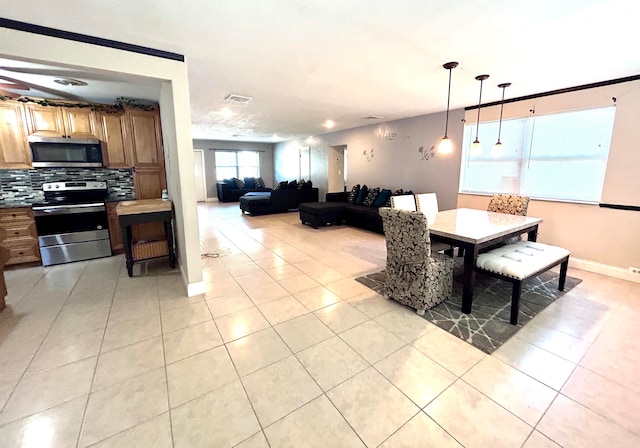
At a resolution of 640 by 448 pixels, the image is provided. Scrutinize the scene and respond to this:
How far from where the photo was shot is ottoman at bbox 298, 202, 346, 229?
6012 millimetres

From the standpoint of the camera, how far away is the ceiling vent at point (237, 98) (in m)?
3.98

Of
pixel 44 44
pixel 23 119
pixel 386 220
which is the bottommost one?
pixel 386 220

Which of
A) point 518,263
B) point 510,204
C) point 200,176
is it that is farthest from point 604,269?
point 200,176

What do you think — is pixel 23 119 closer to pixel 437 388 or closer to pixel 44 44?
pixel 44 44

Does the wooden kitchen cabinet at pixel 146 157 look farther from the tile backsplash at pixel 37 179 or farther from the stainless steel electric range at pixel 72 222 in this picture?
the stainless steel electric range at pixel 72 222

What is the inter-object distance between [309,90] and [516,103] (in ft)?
10.1

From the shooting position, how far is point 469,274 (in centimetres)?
249

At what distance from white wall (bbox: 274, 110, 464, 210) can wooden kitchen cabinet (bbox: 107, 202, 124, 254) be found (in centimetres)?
514

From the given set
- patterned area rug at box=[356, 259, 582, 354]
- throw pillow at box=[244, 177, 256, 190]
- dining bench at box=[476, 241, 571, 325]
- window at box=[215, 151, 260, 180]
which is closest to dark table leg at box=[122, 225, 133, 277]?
patterned area rug at box=[356, 259, 582, 354]

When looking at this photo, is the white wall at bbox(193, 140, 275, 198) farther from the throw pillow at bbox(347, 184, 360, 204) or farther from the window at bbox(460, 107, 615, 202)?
the window at bbox(460, 107, 615, 202)

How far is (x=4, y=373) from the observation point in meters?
1.84

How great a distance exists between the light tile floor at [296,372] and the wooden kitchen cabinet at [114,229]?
1.12 m

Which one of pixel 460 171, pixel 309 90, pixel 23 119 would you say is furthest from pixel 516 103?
pixel 23 119

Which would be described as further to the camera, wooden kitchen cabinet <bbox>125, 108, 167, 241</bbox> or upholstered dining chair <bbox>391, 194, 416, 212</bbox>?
wooden kitchen cabinet <bbox>125, 108, 167, 241</bbox>
